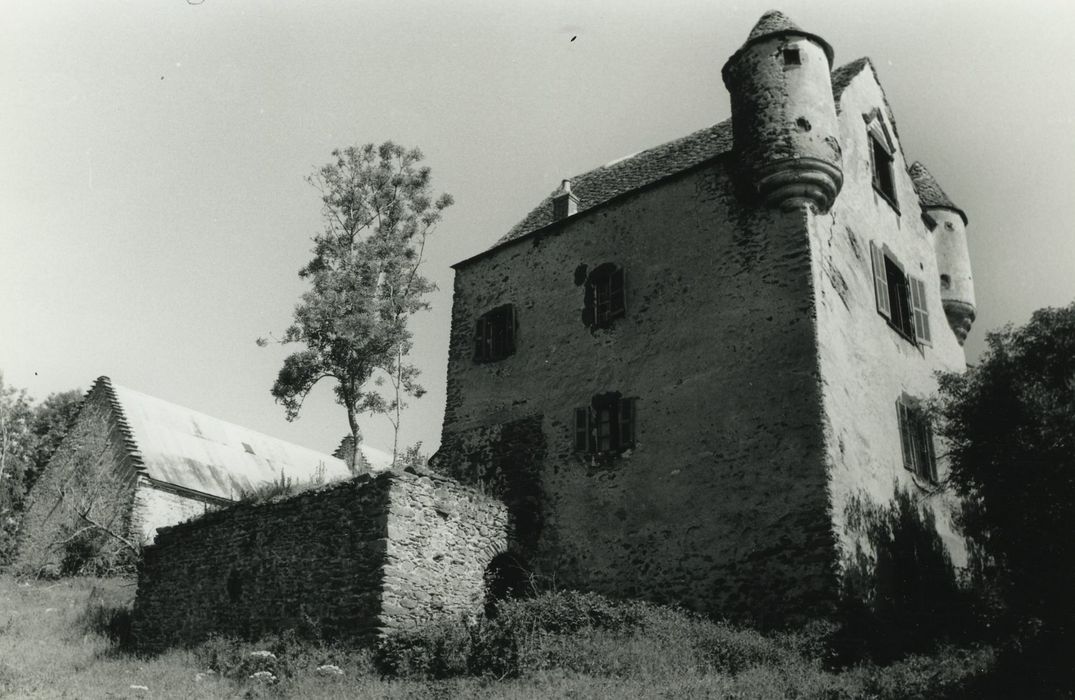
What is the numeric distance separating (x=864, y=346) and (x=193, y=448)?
2346 centimetres

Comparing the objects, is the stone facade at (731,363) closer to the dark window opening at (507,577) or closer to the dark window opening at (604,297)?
the dark window opening at (604,297)

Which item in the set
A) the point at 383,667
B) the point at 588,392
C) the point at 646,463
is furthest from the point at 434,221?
the point at 383,667

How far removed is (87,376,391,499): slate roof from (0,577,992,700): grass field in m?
12.1

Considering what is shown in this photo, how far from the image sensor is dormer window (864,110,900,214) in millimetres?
18031

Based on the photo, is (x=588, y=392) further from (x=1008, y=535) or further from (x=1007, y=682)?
(x=1007, y=682)

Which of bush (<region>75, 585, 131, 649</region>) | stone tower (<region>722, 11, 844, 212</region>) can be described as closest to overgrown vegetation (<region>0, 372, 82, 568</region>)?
bush (<region>75, 585, 131, 649</region>)

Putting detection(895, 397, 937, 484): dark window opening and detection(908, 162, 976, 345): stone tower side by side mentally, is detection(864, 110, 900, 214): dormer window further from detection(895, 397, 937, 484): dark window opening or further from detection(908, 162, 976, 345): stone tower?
detection(895, 397, 937, 484): dark window opening

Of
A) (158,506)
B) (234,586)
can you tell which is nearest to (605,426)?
(234,586)

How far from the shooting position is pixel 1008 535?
1181 centimetres

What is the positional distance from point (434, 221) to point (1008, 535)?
2035 cm

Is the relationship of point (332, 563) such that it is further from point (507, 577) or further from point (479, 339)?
point (479, 339)

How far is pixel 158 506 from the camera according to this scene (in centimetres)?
2609

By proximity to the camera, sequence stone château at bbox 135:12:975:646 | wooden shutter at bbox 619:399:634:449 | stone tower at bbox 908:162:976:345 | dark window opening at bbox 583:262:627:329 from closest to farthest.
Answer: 1. stone château at bbox 135:12:975:646
2. wooden shutter at bbox 619:399:634:449
3. dark window opening at bbox 583:262:627:329
4. stone tower at bbox 908:162:976:345

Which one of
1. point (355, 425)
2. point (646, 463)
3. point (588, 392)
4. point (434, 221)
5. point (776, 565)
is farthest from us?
point (434, 221)
